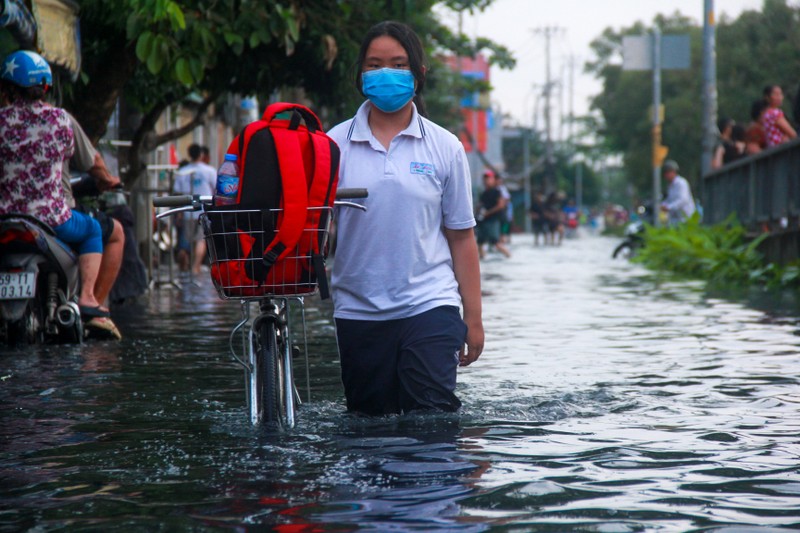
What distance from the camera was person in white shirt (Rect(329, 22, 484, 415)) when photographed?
5324 millimetres

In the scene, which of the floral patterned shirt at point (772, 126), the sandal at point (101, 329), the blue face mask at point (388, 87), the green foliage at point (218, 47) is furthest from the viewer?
the floral patterned shirt at point (772, 126)

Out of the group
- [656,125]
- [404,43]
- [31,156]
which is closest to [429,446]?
[404,43]

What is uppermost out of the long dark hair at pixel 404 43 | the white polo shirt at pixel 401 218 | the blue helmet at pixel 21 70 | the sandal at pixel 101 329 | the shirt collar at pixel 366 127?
the blue helmet at pixel 21 70

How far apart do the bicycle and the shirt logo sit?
11.1 inches

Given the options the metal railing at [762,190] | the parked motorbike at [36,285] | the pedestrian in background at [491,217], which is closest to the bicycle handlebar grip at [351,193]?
the parked motorbike at [36,285]

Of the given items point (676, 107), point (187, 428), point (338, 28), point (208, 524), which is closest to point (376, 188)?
point (187, 428)

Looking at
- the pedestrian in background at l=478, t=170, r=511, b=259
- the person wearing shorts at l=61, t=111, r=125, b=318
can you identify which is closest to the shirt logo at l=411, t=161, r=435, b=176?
the person wearing shorts at l=61, t=111, r=125, b=318

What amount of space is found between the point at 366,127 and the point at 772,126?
13.2m

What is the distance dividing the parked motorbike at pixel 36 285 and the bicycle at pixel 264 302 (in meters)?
3.56

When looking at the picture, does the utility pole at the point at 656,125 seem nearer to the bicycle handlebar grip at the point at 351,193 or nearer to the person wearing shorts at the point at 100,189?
the person wearing shorts at the point at 100,189

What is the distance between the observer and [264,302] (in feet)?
16.9

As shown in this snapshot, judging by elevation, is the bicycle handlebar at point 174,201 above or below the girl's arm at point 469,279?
above

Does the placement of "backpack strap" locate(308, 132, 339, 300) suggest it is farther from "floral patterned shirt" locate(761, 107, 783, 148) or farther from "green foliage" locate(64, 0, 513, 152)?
"floral patterned shirt" locate(761, 107, 783, 148)

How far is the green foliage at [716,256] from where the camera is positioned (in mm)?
16578
